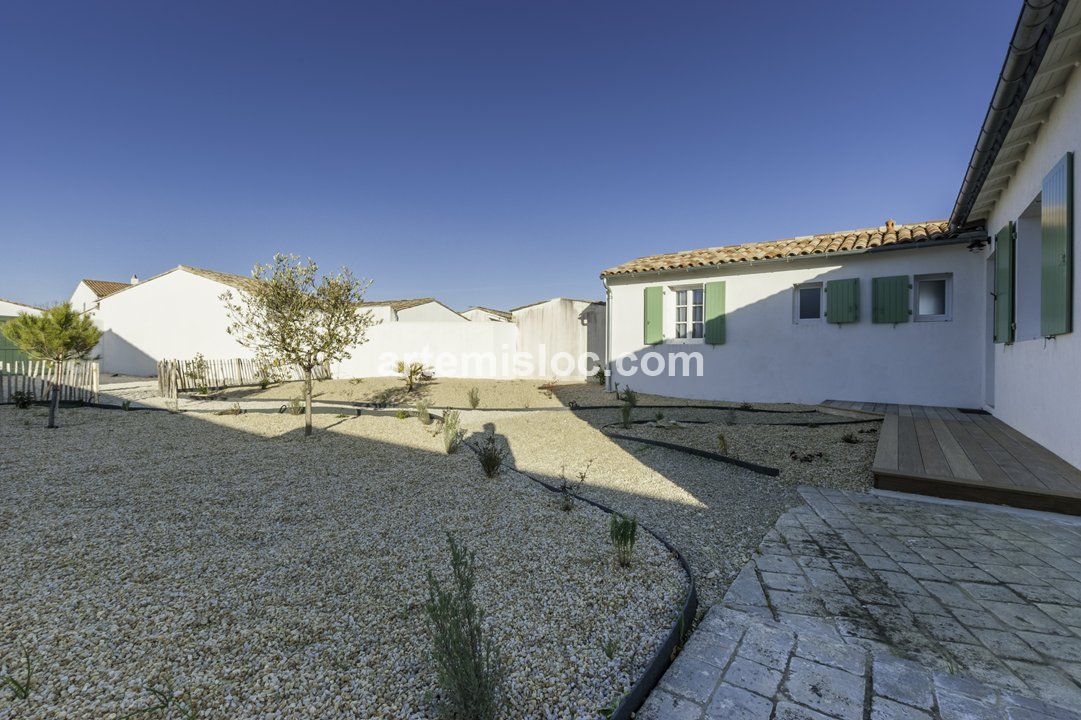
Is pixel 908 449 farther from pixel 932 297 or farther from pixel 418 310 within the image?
pixel 418 310

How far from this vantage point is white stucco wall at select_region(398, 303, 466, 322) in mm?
24281

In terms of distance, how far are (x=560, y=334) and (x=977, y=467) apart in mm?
11881

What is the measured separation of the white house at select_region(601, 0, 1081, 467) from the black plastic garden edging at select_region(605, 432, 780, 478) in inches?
94.5

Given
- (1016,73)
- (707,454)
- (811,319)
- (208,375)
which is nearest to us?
(1016,73)

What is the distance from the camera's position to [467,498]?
14.2ft

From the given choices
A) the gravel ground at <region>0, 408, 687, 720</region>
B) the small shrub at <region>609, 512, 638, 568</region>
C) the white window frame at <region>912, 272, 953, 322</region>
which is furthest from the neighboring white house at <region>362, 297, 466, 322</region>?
the small shrub at <region>609, 512, 638, 568</region>

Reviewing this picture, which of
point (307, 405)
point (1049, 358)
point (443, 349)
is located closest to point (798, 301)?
point (1049, 358)

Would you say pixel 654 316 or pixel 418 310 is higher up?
pixel 418 310

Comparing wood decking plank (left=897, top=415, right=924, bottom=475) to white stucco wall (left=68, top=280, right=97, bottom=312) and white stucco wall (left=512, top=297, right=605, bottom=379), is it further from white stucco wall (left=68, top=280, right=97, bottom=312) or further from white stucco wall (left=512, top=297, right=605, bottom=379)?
white stucco wall (left=68, top=280, right=97, bottom=312)

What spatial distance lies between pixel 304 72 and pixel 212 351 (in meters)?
13.8

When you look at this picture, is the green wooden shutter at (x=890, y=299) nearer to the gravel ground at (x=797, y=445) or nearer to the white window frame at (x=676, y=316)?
the gravel ground at (x=797, y=445)

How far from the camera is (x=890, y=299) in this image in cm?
843

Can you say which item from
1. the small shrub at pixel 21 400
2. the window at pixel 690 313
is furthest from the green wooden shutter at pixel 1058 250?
the small shrub at pixel 21 400

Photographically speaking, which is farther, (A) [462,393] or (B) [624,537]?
(A) [462,393]
